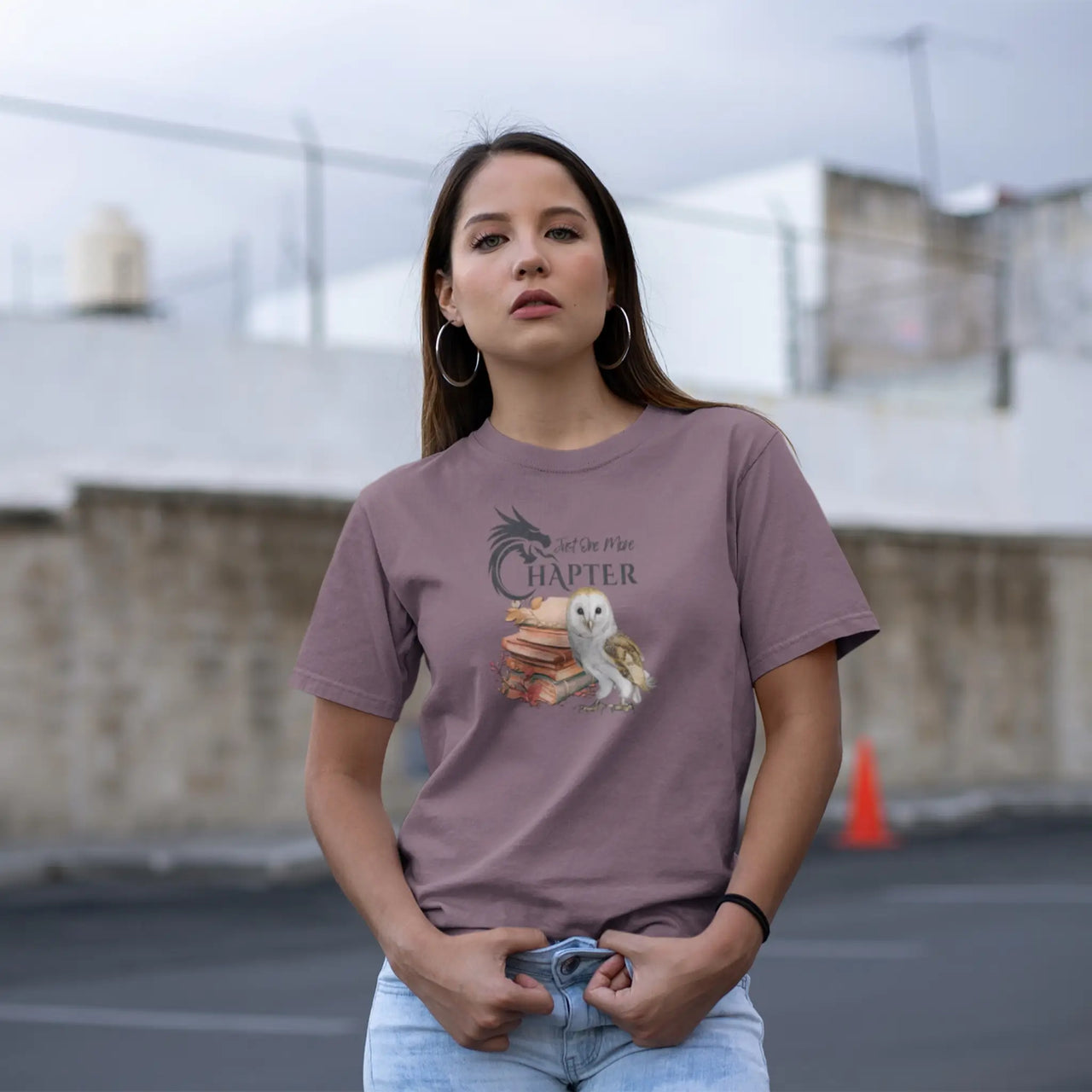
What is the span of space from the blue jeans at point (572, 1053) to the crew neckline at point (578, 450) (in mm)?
580

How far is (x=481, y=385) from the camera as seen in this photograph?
2498mm

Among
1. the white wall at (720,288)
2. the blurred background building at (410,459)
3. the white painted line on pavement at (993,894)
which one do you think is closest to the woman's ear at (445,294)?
the blurred background building at (410,459)

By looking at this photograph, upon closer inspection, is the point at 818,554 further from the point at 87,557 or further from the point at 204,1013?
the point at 87,557

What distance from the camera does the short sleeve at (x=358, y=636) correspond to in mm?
2273

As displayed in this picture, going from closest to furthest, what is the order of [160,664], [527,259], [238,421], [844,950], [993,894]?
[527,259] < [844,950] < [993,894] < [160,664] < [238,421]

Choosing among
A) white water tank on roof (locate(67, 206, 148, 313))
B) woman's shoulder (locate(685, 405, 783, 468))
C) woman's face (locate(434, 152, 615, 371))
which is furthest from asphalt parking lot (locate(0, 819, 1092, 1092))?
white water tank on roof (locate(67, 206, 148, 313))

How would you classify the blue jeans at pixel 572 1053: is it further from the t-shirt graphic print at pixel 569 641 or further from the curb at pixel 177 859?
the curb at pixel 177 859

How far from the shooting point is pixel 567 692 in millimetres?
2123

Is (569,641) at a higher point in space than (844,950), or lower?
higher

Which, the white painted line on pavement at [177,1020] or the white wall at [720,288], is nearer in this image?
the white painted line on pavement at [177,1020]

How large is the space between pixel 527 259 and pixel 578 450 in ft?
0.80

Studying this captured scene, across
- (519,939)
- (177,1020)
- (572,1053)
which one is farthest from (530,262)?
(177,1020)

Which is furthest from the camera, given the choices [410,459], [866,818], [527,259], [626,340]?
[410,459]

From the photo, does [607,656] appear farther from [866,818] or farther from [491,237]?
[866,818]
